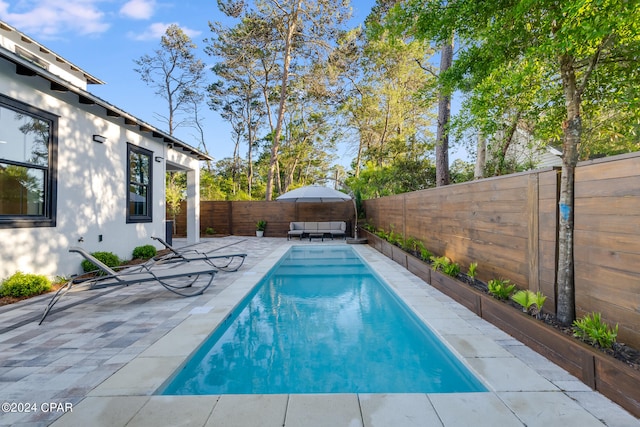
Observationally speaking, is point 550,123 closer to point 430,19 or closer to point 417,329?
point 430,19

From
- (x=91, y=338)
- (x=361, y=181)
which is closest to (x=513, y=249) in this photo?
(x=91, y=338)

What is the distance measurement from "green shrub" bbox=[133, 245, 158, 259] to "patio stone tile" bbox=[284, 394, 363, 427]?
23.3 feet

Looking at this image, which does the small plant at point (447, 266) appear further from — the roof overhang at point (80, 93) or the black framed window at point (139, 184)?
the black framed window at point (139, 184)

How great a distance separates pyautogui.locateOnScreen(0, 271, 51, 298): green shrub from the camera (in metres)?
4.58

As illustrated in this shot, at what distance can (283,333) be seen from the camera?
406 centimetres

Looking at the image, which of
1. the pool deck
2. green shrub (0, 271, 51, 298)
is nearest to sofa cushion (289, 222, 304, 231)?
green shrub (0, 271, 51, 298)

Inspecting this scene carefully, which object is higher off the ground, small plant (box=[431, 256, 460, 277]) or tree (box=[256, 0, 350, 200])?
tree (box=[256, 0, 350, 200])

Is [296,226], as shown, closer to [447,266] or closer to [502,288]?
[447,266]

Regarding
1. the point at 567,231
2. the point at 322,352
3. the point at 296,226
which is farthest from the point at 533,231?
the point at 296,226

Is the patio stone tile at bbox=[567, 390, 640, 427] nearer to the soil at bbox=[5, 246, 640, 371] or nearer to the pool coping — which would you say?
the pool coping

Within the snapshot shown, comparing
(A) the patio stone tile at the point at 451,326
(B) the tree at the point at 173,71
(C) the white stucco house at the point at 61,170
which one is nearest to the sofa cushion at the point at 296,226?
(C) the white stucco house at the point at 61,170

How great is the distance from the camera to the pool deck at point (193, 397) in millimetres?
1954

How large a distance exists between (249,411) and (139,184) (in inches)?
313

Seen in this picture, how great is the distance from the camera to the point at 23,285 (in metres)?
4.69
